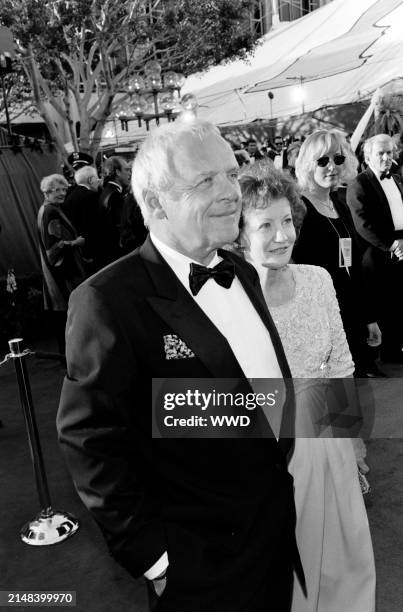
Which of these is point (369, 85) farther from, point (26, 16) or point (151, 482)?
point (151, 482)

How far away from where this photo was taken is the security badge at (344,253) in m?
3.59

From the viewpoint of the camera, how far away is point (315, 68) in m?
15.3

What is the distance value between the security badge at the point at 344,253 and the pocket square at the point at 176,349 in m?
2.29

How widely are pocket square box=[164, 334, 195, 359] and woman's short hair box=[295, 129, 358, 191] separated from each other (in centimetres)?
246

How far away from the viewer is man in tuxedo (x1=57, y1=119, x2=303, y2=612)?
1.47m

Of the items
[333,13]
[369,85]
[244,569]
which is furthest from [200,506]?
[333,13]

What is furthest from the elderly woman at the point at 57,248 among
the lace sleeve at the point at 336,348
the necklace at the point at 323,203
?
the lace sleeve at the point at 336,348

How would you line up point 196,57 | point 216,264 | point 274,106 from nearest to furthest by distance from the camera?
point 216,264
point 274,106
point 196,57

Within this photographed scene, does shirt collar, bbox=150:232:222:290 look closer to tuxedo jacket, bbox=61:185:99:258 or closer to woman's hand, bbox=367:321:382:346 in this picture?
woman's hand, bbox=367:321:382:346

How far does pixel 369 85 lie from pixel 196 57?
504 cm

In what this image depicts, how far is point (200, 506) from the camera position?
5.10 feet

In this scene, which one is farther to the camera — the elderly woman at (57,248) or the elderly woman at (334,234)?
the elderly woman at (57,248)

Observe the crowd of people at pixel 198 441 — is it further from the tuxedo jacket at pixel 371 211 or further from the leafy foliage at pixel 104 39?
the leafy foliage at pixel 104 39

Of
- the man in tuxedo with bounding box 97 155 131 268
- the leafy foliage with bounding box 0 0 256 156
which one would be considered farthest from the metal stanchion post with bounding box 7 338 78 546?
the leafy foliage with bounding box 0 0 256 156
